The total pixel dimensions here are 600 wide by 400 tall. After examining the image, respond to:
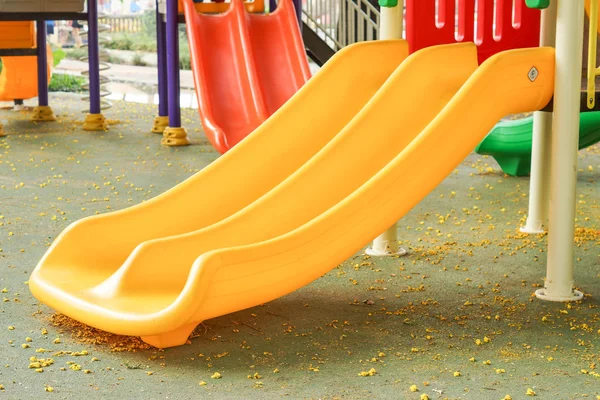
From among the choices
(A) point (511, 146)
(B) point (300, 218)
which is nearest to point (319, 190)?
(B) point (300, 218)

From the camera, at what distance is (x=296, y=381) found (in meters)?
2.54

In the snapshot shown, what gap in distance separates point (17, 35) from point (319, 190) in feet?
20.0

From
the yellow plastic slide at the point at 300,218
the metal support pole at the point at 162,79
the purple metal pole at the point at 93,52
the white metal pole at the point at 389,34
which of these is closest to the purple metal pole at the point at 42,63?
the purple metal pole at the point at 93,52

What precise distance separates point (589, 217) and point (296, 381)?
8.49 feet

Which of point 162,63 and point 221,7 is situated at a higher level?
point 221,7

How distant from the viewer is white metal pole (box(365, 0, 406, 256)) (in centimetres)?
382

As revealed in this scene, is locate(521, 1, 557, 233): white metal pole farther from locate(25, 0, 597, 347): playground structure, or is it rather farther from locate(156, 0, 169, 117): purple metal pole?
locate(156, 0, 169, 117): purple metal pole

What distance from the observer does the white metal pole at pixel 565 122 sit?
319cm

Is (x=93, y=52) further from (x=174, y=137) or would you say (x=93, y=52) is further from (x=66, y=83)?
(x=66, y=83)

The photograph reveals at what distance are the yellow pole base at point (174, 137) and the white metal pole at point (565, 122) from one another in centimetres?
407

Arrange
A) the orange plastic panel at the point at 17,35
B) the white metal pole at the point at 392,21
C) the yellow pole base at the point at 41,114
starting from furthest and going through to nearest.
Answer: the orange plastic panel at the point at 17,35 < the yellow pole base at the point at 41,114 < the white metal pole at the point at 392,21

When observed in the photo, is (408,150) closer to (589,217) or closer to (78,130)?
(589,217)

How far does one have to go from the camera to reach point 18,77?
8797mm

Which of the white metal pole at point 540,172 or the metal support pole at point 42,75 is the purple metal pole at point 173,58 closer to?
the metal support pole at point 42,75
